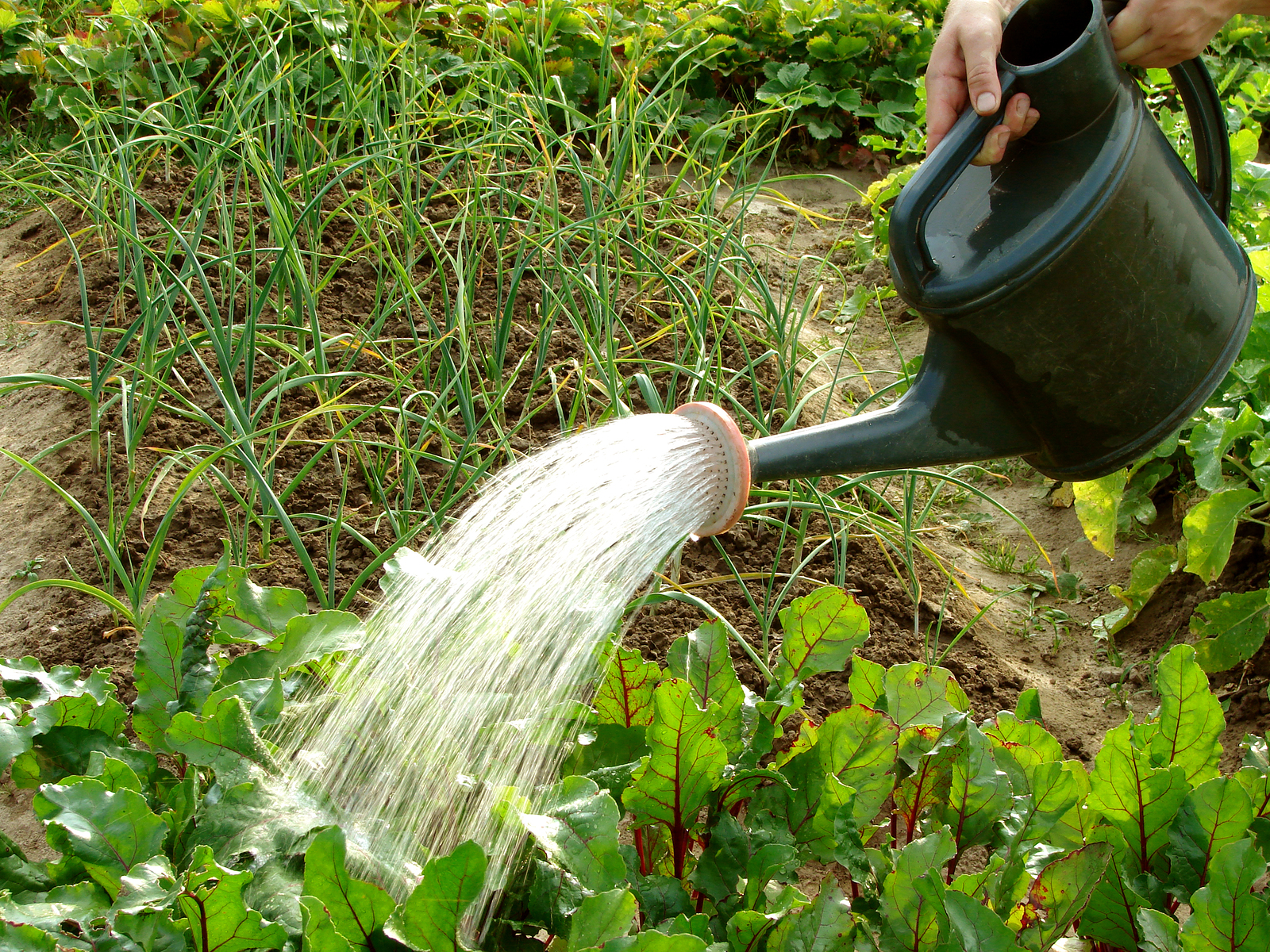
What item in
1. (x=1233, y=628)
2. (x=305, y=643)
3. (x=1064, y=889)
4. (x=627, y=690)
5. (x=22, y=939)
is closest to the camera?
(x=22, y=939)

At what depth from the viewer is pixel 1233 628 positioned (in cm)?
185

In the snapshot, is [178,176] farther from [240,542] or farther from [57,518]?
[240,542]

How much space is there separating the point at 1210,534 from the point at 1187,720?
869mm

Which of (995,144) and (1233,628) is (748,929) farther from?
(1233,628)

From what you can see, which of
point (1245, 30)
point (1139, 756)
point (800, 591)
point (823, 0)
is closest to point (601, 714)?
point (1139, 756)

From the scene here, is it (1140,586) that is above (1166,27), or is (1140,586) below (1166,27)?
below

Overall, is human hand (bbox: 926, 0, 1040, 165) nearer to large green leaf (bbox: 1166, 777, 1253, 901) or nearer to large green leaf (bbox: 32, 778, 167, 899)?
large green leaf (bbox: 1166, 777, 1253, 901)

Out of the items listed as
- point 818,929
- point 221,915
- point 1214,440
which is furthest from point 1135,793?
point 1214,440

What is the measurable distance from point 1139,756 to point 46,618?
5.57ft

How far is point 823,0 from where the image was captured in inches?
176

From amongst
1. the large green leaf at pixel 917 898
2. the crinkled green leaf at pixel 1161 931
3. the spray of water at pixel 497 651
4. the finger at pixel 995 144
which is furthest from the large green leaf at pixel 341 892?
the finger at pixel 995 144

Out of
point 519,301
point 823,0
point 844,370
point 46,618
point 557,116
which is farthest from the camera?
point 823,0

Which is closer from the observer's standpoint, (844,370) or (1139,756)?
(1139,756)

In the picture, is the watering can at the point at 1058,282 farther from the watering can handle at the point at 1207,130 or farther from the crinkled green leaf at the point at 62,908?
the crinkled green leaf at the point at 62,908
